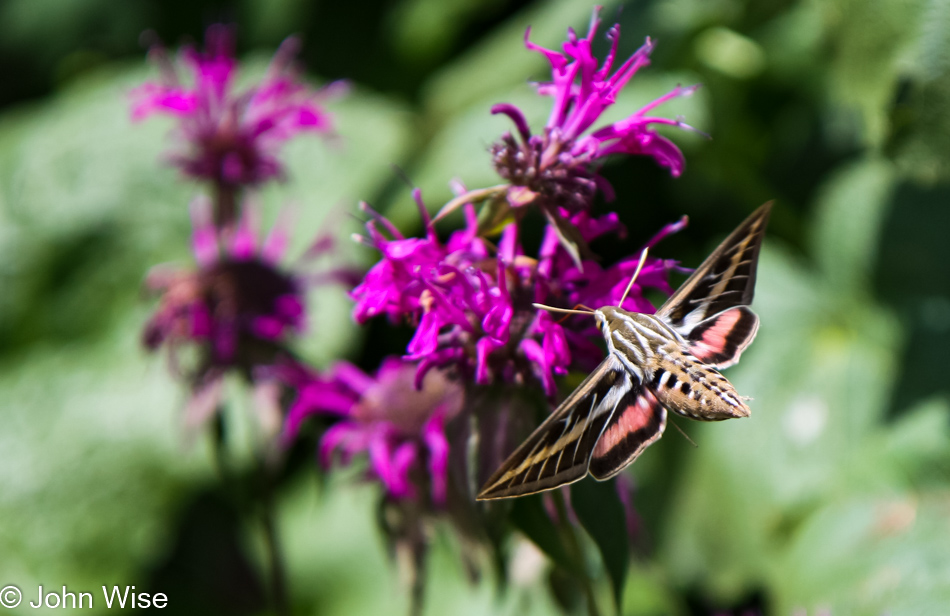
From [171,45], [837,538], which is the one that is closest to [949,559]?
[837,538]

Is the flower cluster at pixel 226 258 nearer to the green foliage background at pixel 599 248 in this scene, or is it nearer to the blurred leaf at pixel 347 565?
the green foliage background at pixel 599 248

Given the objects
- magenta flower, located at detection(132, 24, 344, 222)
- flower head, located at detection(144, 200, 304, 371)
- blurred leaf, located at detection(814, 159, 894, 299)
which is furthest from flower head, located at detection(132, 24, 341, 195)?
blurred leaf, located at detection(814, 159, 894, 299)

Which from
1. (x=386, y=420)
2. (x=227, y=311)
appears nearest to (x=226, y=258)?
(x=227, y=311)

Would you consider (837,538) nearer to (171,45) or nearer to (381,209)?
(381,209)

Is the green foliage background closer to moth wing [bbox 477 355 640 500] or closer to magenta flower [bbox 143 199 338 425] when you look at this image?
magenta flower [bbox 143 199 338 425]

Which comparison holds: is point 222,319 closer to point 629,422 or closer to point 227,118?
point 227,118

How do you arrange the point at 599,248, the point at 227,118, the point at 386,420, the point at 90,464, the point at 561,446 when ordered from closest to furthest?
the point at 561,446
the point at 386,420
the point at 227,118
the point at 599,248
the point at 90,464
